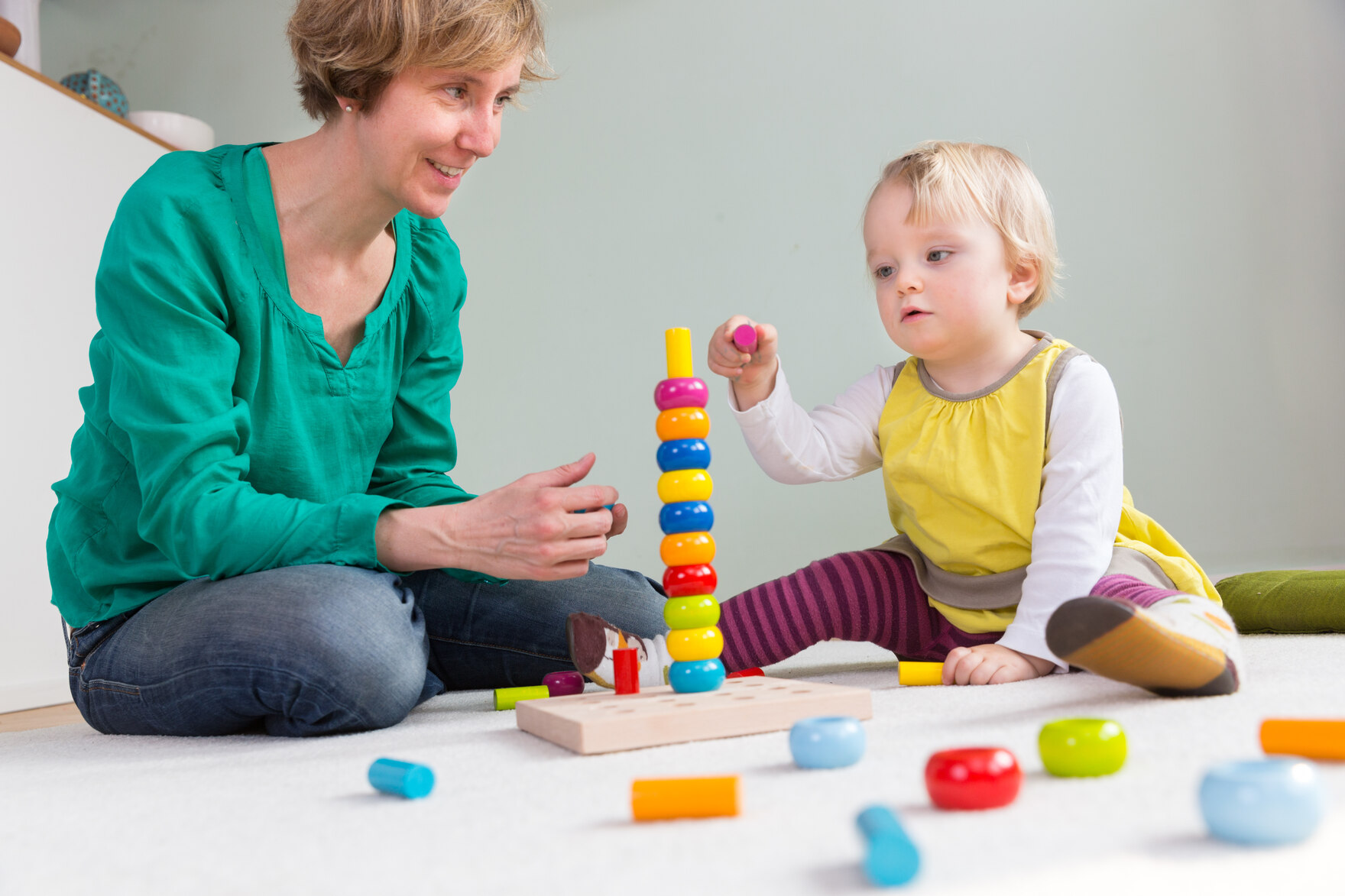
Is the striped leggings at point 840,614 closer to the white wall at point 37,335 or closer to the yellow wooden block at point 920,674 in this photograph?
the yellow wooden block at point 920,674

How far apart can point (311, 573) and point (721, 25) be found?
2033 millimetres

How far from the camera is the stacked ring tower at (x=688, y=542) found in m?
0.97

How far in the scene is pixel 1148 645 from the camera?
0.79 metres

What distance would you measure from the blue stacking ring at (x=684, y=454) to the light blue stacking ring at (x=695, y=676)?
186 mm

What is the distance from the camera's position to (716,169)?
2592 mm

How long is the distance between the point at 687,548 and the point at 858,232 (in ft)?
5.78

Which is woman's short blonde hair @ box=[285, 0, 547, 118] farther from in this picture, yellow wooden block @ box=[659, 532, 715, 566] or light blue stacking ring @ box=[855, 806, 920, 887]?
light blue stacking ring @ box=[855, 806, 920, 887]

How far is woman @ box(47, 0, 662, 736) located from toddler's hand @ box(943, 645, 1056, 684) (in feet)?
1.30

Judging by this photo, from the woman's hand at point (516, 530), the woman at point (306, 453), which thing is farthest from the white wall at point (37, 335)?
the woman's hand at point (516, 530)

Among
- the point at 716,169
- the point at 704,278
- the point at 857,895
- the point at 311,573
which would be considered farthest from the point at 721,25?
the point at 857,895

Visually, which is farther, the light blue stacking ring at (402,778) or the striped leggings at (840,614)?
the striped leggings at (840,614)

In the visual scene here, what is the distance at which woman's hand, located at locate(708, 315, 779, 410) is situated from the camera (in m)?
1.24

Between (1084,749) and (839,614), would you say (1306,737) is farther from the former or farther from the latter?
(839,614)

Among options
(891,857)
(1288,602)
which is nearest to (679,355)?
(891,857)
